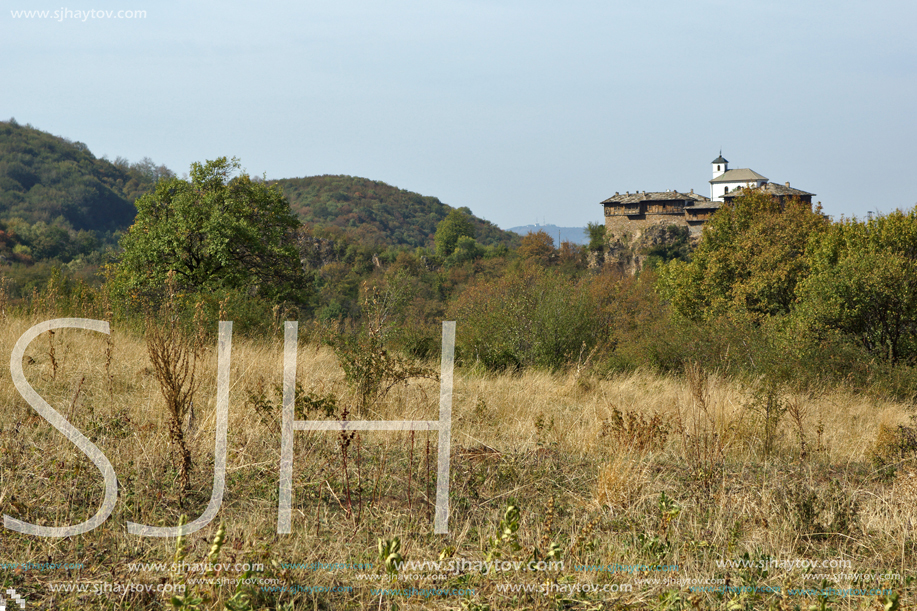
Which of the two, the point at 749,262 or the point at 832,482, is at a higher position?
the point at 749,262

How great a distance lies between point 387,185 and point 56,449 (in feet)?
375

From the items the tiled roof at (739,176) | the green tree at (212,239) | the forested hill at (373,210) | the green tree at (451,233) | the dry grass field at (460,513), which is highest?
the tiled roof at (739,176)

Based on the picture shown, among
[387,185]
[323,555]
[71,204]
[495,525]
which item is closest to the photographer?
[323,555]

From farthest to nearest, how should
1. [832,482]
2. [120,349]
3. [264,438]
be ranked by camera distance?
[120,349], [264,438], [832,482]

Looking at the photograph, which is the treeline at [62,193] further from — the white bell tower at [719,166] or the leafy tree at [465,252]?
the white bell tower at [719,166]

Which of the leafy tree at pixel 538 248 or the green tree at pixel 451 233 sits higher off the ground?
the green tree at pixel 451 233

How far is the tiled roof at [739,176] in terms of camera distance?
97.2 m

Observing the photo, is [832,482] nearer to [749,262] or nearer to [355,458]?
[355,458]

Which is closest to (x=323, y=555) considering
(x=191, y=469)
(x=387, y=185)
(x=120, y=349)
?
(x=191, y=469)

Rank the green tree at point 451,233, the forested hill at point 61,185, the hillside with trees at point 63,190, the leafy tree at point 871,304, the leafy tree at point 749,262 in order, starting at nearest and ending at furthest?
the leafy tree at point 871,304 → the leafy tree at point 749,262 → the hillside with trees at point 63,190 → the forested hill at point 61,185 → the green tree at point 451,233

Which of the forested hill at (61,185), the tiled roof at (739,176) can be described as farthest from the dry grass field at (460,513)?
the tiled roof at (739,176)

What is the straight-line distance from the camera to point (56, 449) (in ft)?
12.5

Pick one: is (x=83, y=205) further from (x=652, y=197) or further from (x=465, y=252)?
(x=652, y=197)

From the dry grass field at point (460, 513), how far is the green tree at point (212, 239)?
11.8m
